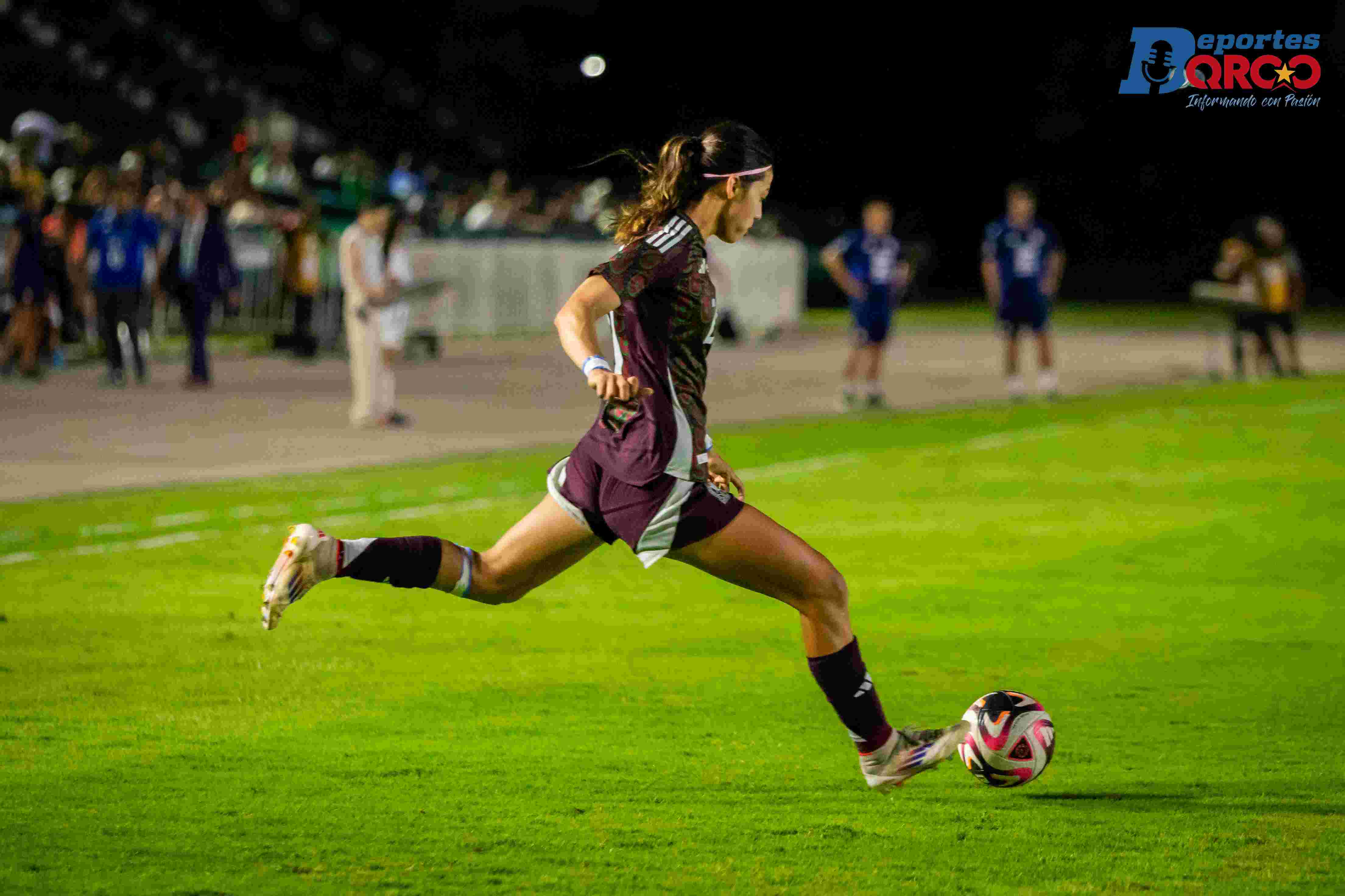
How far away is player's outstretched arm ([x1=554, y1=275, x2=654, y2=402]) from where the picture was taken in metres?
4.99

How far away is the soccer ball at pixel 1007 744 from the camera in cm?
573

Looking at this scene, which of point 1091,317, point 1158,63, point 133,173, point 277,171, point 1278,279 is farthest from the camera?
point 1091,317

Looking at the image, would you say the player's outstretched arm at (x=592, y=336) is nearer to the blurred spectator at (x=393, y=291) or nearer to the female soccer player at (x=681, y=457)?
the female soccer player at (x=681, y=457)

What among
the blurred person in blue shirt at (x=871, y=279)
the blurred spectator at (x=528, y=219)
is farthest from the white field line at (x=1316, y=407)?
the blurred spectator at (x=528, y=219)

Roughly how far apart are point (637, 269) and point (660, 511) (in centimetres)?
67

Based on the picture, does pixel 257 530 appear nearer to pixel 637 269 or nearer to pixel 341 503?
pixel 341 503

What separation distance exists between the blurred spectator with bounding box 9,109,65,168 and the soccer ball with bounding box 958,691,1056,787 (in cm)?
2210

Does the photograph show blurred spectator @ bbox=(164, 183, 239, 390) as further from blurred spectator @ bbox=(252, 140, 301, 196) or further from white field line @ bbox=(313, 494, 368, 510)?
white field line @ bbox=(313, 494, 368, 510)

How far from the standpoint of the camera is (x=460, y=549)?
6.02 meters

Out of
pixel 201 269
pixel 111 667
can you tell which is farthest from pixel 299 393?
pixel 111 667

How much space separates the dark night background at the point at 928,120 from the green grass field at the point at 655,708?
139 feet

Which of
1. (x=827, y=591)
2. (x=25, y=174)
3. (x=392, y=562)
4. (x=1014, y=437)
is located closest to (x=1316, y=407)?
(x=1014, y=437)

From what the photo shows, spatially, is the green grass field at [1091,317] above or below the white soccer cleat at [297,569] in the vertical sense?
below

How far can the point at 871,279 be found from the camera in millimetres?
20500
